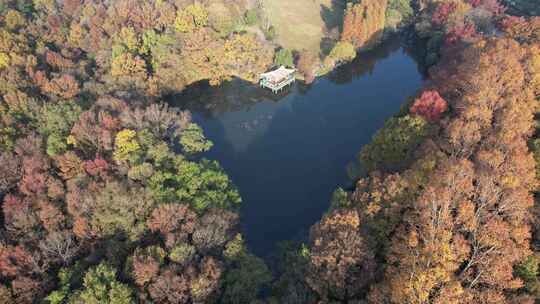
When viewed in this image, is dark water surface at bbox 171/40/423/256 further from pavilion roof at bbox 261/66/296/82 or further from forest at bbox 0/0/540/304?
forest at bbox 0/0/540/304

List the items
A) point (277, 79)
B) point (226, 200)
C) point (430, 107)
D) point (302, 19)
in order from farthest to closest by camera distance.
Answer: point (302, 19) < point (277, 79) < point (430, 107) < point (226, 200)

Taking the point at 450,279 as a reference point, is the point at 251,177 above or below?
below

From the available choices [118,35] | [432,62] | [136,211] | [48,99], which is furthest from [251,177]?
[432,62]

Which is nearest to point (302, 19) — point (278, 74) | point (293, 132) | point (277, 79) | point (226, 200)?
point (278, 74)

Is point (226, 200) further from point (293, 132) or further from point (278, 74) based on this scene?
point (278, 74)

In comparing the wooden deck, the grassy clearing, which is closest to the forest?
the wooden deck

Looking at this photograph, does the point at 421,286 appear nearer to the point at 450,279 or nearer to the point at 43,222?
the point at 450,279
